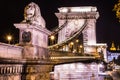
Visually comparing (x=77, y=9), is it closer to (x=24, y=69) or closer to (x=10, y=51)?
(x=10, y=51)

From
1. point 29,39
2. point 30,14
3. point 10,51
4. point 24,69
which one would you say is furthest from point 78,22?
point 24,69

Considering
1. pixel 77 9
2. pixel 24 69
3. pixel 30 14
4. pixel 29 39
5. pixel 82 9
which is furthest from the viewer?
pixel 82 9

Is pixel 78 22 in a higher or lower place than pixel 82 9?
lower

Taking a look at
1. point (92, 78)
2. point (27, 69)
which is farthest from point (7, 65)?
point (92, 78)

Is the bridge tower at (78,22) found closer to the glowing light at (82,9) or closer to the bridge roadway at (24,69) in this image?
the glowing light at (82,9)

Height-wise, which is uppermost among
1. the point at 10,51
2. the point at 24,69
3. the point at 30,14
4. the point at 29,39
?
the point at 30,14

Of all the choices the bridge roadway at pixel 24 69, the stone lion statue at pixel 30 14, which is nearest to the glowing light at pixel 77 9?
the bridge roadway at pixel 24 69

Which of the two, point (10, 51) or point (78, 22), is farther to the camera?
point (78, 22)

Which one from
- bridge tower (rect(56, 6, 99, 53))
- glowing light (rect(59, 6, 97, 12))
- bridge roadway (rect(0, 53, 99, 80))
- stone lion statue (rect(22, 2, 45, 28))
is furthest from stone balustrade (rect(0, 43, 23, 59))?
glowing light (rect(59, 6, 97, 12))

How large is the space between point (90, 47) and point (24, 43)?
161 feet

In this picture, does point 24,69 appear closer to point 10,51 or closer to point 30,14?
point 10,51

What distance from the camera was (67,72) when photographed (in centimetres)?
1767

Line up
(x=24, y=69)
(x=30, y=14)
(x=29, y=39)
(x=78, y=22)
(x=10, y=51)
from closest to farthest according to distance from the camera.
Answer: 1. (x=24, y=69)
2. (x=10, y=51)
3. (x=29, y=39)
4. (x=30, y=14)
5. (x=78, y=22)

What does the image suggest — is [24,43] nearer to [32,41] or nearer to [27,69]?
[32,41]
